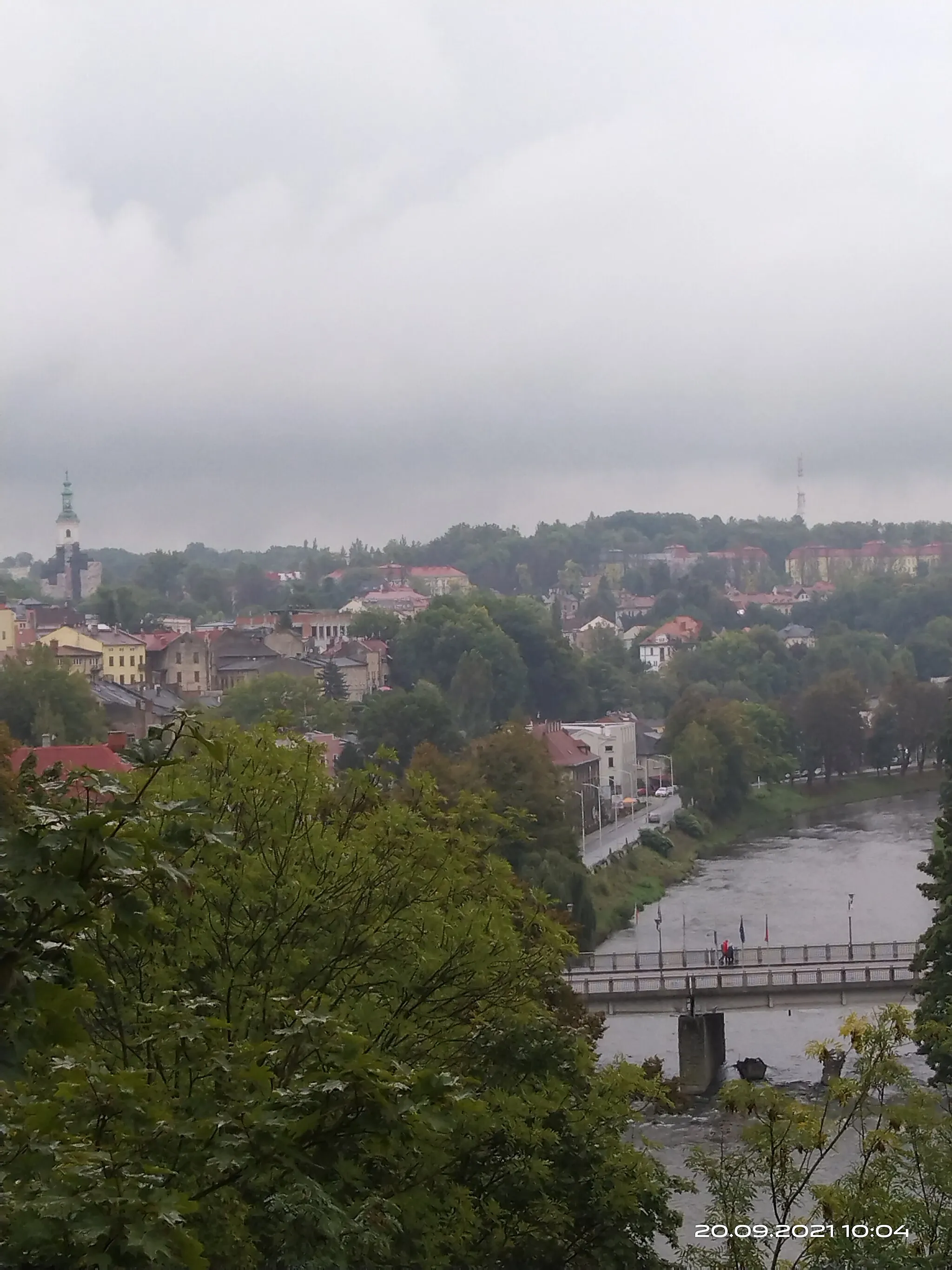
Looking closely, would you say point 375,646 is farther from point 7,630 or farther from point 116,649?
point 7,630

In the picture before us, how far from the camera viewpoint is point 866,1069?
10648 mm

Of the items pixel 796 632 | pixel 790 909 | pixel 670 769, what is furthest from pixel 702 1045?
pixel 796 632

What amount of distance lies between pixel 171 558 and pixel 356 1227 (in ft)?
564

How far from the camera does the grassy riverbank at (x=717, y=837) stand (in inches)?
1833

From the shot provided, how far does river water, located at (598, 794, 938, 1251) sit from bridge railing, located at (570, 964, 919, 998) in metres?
0.54

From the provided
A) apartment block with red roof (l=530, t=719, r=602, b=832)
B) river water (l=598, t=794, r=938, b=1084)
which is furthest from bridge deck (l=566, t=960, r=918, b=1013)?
apartment block with red roof (l=530, t=719, r=602, b=832)

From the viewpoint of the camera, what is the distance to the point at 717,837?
61.0 metres

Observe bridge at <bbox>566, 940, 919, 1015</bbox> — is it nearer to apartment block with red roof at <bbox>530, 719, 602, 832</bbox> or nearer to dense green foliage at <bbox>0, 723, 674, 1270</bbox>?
dense green foliage at <bbox>0, 723, 674, 1270</bbox>

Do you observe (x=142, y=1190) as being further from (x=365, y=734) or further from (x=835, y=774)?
(x=835, y=774)

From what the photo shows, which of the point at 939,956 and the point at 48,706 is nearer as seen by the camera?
the point at 939,956

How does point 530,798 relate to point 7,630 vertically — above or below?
below

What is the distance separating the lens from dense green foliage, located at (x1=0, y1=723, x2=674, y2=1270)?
16.3 feet

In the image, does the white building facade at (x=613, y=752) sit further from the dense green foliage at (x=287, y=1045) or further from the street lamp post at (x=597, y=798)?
the dense green foliage at (x=287, y=1045)

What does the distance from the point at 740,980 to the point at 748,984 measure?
0.17m
